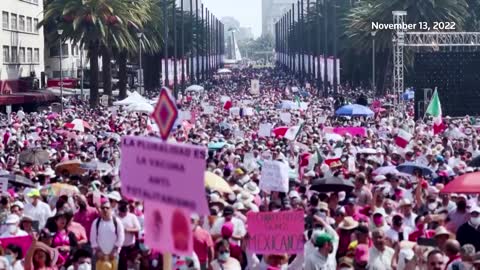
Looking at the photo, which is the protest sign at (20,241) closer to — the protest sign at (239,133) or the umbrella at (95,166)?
the umbrella at (95,166)

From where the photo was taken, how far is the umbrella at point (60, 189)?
1656 cm

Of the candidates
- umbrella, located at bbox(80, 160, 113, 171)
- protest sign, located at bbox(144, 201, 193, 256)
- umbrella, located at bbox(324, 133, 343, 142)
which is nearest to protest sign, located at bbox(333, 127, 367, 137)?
umbrella, located at bbox(324, 133, 343, 142)

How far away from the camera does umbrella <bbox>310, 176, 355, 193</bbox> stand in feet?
55.4

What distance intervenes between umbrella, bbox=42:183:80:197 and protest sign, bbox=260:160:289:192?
2542 mm

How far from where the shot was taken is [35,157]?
77.7 ft

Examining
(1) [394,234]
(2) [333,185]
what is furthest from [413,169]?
(1) [394,234]

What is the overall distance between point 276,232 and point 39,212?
420 cm

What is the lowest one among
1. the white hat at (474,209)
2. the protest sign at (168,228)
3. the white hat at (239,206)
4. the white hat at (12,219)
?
the white hat at (239,206)

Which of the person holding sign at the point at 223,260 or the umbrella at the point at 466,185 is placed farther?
the umbrella at the point at 466,185

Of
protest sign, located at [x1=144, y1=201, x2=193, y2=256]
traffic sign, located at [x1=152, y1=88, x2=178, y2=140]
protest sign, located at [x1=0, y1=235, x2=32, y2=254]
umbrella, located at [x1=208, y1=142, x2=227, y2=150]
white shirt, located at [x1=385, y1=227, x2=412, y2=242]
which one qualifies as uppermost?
traffic sign, located at [x1=152, y1=88, x2=178, y2=140]

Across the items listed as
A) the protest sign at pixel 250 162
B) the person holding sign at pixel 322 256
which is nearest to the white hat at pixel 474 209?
the person holding sign at pixel 322 256

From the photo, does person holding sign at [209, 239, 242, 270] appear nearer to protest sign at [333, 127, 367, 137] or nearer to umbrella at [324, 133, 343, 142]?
umbrella at [324, 133, 343, 142]

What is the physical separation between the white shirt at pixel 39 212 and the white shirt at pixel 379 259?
5.11 m

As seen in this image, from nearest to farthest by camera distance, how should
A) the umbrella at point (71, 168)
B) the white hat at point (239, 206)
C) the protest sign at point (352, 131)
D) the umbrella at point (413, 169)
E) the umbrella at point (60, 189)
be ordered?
the white hat at point (239, 206) → the umbrella at point (60, 189) → the umbrella at point (413, 169) → the umbrella at point (71, 168) → the protest sign at point (352, 131)
